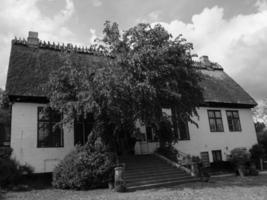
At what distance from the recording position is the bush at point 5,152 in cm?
1269

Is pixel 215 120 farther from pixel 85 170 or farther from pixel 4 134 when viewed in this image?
pixel 4 134

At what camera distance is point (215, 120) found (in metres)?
20.8

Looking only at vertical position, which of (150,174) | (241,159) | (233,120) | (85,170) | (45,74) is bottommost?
(150,174)

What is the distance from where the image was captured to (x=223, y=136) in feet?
67.6

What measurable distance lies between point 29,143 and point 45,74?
15.6 ft

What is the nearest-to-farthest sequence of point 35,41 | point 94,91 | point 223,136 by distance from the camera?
point 94,91, point 35,41, point 223,136

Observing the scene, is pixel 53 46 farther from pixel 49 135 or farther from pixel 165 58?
pixel 165 58

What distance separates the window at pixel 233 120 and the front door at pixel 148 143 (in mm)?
7350

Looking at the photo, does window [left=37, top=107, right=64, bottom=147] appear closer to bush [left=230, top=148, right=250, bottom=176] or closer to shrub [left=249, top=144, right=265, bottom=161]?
bush [left=230, top=148, right=250, bottom=176]

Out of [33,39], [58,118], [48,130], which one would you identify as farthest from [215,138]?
[33,39]

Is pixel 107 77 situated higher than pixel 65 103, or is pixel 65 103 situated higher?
pixel 107 77

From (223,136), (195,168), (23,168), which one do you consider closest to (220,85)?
(223,136)

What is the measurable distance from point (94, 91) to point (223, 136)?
13.4 metres

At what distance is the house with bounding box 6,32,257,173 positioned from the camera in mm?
13977
